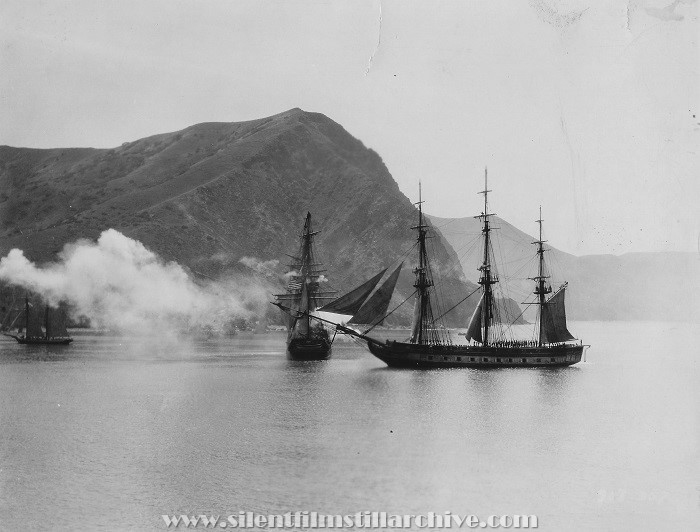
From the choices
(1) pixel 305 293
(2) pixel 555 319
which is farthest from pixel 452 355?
(1) pixel 305 293

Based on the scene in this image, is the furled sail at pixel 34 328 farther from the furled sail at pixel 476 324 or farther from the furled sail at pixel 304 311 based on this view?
the furled sail at pixel 476 324

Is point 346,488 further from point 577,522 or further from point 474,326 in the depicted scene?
Result: point 474,326

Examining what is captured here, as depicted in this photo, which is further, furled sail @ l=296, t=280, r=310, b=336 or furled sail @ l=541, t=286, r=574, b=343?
furled sail @ l=296, t=280, r=310, b=336

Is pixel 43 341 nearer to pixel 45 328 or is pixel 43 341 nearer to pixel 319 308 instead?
pixel 45 328

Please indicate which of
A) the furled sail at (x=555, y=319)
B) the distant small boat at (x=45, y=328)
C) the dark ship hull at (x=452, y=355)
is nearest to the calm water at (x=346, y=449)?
the dark ship hull at (x=452, y=355)

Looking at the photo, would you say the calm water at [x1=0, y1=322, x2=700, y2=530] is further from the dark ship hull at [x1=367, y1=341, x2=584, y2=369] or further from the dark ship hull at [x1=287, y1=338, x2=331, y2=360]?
the dark ship hull at [x1=287, y1=338, x2=331, y2=360]

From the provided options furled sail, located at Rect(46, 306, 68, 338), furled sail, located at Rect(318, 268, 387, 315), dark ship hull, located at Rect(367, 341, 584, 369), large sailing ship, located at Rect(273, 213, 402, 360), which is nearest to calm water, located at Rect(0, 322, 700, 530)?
dark ship hull, located at Rect(367, 341, 584, 369)
